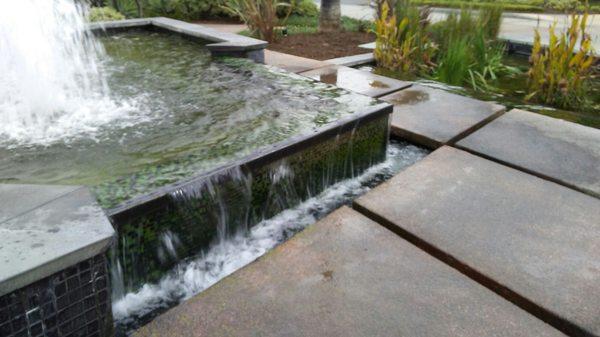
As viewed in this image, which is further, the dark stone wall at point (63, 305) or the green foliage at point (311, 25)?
the green foliage at point (311, 25)

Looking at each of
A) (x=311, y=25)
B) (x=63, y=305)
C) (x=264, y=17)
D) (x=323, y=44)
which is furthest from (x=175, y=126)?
(x=311, y=25)

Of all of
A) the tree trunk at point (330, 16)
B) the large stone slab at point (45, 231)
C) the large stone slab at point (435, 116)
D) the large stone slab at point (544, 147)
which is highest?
the tree trunk at point (330, 16)

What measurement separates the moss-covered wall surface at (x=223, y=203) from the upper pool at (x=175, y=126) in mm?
104

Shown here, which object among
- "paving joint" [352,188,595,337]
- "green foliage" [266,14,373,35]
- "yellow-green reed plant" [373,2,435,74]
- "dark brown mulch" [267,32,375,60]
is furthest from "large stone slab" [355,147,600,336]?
"green foliage" [266,14,373,35]

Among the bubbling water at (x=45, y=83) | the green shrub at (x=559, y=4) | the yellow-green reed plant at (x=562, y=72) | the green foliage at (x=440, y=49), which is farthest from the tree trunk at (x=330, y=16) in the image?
the green shrub at (x=559, y=4)

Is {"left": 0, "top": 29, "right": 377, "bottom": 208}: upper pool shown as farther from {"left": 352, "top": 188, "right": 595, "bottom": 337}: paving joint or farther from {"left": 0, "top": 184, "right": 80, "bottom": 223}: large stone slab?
{"left": 352, "top": 188, "right": 595, "bottom": 337}: paving joint

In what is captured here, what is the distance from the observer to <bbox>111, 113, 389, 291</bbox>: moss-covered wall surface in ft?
5.97

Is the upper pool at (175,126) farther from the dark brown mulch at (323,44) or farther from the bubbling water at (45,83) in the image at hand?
the dark brown mulch at (323,44)

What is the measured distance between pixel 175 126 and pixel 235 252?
3.54 ft

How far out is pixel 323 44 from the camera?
22.7 ft

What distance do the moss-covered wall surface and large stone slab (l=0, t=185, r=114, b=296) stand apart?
9.2 inches

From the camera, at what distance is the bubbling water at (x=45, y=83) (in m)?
2.83

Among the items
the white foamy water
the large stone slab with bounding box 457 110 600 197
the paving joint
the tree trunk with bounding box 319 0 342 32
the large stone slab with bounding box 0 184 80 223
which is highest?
the tree trunk with bounding box 319 0 342 32

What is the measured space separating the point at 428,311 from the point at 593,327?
583 millimetres
